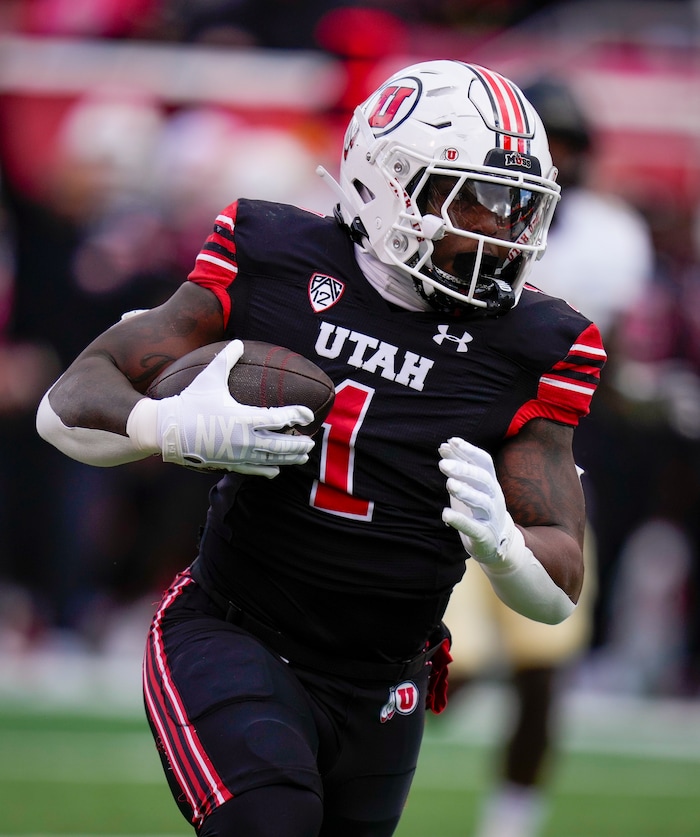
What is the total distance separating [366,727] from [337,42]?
5603mm

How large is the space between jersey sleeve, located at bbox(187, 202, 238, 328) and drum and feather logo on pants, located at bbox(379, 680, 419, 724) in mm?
784

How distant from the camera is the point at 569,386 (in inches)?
106

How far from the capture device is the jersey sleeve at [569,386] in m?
2.69

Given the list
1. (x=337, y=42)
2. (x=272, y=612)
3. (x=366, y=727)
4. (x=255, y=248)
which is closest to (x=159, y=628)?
(x=272, y=612)

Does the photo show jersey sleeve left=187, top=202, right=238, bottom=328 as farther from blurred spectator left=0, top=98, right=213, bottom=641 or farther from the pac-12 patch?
blurred spectator left=0, top=98, right=213, bottom=641

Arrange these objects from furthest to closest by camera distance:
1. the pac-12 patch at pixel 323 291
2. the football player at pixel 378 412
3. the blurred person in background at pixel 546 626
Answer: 1. the blurred person in background at pixel 546 626
2. the pac-12 patch at pixel 323 291
3. the football player at pixel 378 412

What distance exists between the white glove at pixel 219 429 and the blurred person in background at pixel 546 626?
6.50 feet

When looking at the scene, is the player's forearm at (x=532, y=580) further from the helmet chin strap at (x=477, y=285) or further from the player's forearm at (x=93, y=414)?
the player's forearm at (x=93, y=414)

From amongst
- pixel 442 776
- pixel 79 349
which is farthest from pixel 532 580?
pixel 79 349

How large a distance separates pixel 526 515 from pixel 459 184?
0.62m

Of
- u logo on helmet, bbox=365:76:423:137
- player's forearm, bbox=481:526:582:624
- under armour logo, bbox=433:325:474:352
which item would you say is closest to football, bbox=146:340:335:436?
under armour logo, bbox=433:325:474:352

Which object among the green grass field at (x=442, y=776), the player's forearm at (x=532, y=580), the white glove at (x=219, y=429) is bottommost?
the green grass field at (x=442, y=776)

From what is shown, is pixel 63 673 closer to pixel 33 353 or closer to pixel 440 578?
pixel 33 353

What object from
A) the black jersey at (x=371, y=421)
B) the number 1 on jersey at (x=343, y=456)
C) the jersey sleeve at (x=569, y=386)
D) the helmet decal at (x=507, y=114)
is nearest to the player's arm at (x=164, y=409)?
the black jersey at (x=371, y=421)
